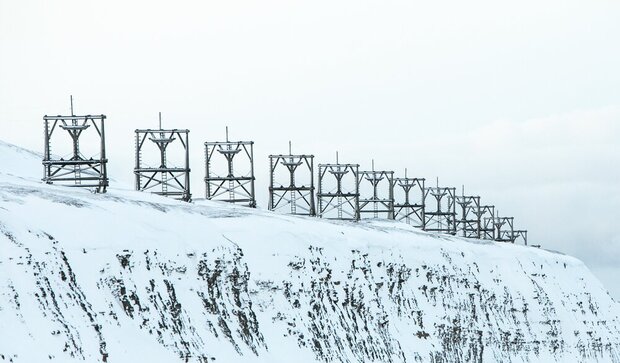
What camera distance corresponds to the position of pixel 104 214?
4759cm

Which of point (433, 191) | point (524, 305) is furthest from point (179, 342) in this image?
point (433, 191)

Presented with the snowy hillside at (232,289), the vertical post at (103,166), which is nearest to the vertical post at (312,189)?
the snowy hillside at (232,289)

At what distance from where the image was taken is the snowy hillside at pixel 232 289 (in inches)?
1578

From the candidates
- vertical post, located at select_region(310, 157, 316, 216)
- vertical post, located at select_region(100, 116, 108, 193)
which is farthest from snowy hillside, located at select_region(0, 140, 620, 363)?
vertical post, located at select_region(310, 157, 316, 216)

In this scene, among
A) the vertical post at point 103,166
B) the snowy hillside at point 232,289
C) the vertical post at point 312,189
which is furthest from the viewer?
the vertical post at point 312,189

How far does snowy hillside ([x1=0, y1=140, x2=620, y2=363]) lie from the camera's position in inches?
1578

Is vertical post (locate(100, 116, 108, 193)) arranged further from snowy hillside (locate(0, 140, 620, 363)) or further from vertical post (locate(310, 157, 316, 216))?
vertical post (locate(310, 157, 316, 216))

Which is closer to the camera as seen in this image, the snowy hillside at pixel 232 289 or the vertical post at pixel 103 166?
the snowy hillside at pixel 232 289

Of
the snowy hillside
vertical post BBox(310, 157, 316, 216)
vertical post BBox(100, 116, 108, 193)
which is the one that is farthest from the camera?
vertical post BBox(310, 157, 316, 216)

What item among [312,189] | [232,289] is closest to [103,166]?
[232,289]

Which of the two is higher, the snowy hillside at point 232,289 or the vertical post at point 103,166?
the vertical post at point 103,166

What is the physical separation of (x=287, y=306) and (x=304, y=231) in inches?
322

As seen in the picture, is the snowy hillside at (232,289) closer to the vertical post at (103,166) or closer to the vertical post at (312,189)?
the vertical post at (103,166)

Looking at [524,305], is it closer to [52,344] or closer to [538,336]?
[538,336]
